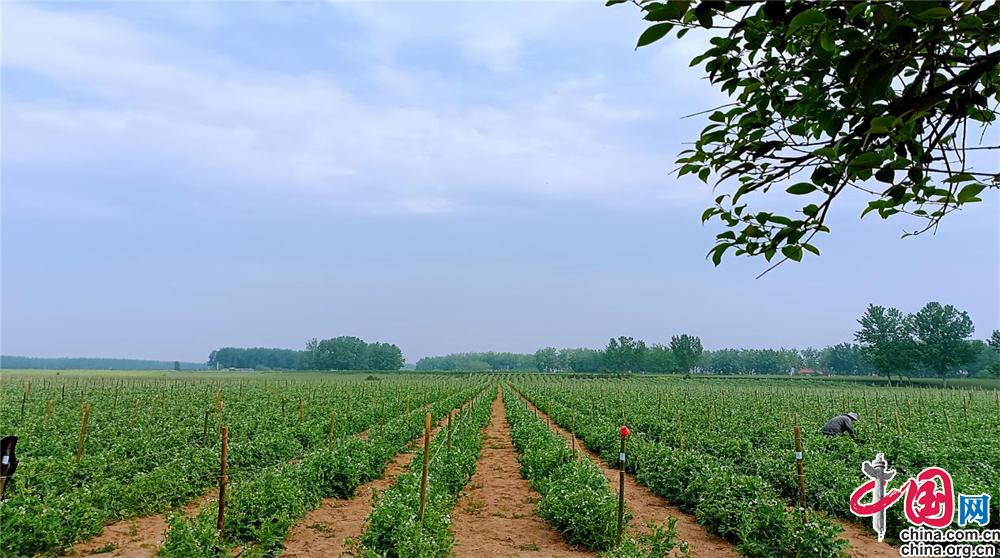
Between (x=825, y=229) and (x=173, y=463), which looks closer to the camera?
(x=825, y=229)

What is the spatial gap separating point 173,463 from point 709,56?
40.8 feet

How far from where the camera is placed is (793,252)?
202 cm

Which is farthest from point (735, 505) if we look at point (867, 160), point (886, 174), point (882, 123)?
point (882, 123)

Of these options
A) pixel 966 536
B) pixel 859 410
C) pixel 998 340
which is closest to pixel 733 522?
pixel 966 536

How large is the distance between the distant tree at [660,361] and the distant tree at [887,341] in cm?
3498

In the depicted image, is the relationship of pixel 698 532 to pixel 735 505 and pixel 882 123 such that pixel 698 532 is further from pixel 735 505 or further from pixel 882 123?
pixel 882 123

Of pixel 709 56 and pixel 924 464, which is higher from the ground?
pixel 709 56

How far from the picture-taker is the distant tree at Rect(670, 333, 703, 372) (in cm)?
10644

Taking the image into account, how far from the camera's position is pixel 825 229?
6.47 ft

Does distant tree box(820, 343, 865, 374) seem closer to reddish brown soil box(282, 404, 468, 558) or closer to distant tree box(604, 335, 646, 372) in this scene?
distant tree box(604, 335, 646, 372)

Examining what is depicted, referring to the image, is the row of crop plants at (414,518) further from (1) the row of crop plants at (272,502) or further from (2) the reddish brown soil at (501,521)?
(1) the row of crop plants at (272,502)

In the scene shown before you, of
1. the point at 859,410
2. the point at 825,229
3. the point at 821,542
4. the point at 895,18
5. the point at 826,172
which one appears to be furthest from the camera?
the point at 859,410

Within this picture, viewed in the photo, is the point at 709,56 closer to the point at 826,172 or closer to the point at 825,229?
the point at 826,172

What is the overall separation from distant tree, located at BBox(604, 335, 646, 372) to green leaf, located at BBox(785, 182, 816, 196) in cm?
11888
